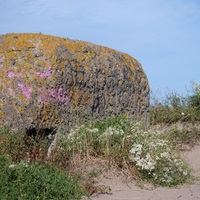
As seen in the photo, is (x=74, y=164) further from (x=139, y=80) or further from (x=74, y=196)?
(x=139, y=80)

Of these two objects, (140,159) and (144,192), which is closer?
(144,192)

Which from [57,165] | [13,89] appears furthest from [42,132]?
[57,165]

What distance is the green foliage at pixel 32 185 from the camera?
5.33m

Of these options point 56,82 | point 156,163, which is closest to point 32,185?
point 156,163

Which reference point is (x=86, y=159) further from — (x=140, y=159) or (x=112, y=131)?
(x=140, y=159)

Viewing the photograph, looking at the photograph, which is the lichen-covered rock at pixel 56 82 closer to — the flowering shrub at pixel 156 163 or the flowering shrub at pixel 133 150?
the flowering shrub at pixel 133 150

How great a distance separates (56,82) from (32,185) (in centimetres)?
305

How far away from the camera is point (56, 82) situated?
8.20 meters

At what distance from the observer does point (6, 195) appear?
17.1ft

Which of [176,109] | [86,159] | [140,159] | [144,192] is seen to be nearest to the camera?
[144,192]

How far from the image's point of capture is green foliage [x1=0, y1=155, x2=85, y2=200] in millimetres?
5332

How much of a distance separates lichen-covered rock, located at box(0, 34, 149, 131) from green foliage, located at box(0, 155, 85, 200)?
2.11 metres

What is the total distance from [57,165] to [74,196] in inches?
41.9

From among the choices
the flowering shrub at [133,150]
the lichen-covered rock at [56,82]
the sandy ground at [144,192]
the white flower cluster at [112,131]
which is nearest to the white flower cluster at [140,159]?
the flowering shrub at [133,150]
